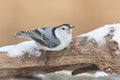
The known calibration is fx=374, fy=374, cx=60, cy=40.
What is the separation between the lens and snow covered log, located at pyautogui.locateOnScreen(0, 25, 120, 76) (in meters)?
1.18

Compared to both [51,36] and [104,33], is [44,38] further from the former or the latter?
[104,33]

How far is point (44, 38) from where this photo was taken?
1177 millimetres

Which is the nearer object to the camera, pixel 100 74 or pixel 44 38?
pixel 44 38

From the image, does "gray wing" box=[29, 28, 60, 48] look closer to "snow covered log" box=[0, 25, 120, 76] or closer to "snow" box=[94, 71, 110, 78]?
"snow covered log" box=[0, 25, 120, 76]

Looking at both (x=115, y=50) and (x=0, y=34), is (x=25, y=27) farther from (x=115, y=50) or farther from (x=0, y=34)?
(x=115, y=50)

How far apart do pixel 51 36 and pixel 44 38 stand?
3 centimetres

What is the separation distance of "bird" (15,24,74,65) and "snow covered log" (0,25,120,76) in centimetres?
4

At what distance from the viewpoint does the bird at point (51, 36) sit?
3.85 feet

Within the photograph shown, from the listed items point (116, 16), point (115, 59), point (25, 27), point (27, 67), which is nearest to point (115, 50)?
point (115, 59)

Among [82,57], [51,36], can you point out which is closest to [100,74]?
[82,57]

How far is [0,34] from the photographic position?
1746 mm

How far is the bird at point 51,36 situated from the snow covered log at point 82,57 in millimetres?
45

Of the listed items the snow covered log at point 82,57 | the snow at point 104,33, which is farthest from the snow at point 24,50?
the snow at point 104,33

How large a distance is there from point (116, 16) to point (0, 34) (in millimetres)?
543
